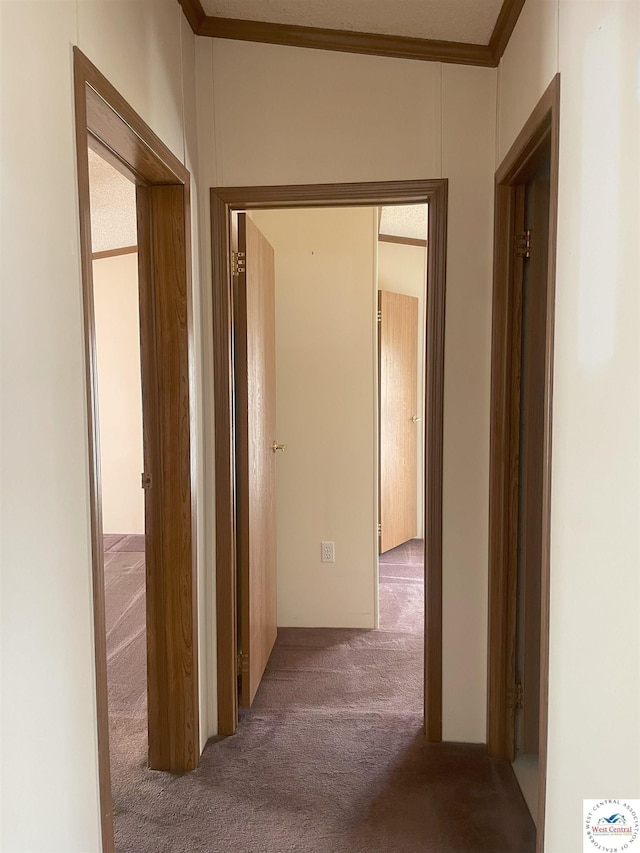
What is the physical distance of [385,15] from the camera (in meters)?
1.92

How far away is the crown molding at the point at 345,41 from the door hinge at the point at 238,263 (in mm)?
738

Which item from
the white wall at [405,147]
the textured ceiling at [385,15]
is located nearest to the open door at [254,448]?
the white wall at [405,147]

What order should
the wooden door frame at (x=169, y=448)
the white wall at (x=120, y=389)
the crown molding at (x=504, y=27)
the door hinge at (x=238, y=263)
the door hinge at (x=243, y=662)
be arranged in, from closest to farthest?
the crown molding at (x=504, y=27) → the wooden door frame at (x=169, y=448) → the door hinge at (x=238, y=263) → the door hinge at (x=243, y=662) → the white wall at (x=120, y=389)

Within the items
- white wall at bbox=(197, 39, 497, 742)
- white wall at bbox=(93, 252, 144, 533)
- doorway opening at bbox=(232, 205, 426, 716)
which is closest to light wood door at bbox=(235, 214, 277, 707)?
doorway opening at bbox=(232, 205, 426, 716)

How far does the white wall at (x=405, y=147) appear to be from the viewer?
208 cm

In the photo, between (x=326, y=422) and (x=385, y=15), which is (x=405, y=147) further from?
(x=326, y=422)

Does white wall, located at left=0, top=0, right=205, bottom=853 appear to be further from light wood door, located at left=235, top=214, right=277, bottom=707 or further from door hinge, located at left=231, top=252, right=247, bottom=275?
light wood door, located at left=235, top=214, right=277, bottom=707

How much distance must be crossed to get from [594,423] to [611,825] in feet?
2.54

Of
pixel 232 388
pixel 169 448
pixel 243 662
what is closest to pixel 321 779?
pixel 243 662

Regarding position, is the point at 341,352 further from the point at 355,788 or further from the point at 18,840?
the point at 18,840

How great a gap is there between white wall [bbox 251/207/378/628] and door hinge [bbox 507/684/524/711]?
1144mm

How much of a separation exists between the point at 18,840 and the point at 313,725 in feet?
4.79

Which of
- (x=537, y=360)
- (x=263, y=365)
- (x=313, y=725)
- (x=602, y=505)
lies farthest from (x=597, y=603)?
(x=263, y=365)

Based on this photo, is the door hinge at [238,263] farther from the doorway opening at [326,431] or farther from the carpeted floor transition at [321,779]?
the carpeted floor transition at [321,779]
